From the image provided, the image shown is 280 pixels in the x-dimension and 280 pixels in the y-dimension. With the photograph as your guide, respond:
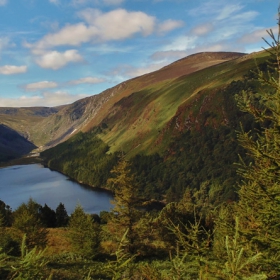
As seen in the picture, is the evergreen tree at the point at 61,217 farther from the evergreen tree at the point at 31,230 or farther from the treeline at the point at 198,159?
the treeline at the point at 198,159

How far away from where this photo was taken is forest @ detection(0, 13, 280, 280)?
783 cm

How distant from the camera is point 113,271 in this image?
6.59 meters

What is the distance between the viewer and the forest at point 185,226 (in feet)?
25.7

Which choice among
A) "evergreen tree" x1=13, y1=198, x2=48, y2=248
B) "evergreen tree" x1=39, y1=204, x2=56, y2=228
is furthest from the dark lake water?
"evergreen tree" x1=13, y1=198, x2=48, y2=248

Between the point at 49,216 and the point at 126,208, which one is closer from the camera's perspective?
the point at 126,208

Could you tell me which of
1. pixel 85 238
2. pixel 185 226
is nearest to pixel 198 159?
pixel 85 238

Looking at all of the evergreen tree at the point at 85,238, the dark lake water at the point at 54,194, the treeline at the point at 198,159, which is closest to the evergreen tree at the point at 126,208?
the evergreen tree at the point at 85,238

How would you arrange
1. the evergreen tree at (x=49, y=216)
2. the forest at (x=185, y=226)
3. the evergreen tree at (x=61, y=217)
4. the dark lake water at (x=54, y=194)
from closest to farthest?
1. the forest at (x=185, y=226)
2. the evergreen tree at (x=49, y=216)
3. the evergreen tree at (x=61, y=217)
4. the dark lake water at (x=54, y=194)

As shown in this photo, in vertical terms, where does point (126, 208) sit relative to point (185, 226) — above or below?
below

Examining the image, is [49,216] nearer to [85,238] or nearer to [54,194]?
[85,238]

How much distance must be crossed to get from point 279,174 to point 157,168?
14936 centimetres

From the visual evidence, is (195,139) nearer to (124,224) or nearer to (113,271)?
(124,224)

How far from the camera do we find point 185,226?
9133 millimetres

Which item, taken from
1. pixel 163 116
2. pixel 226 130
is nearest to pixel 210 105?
pixel 226 130
